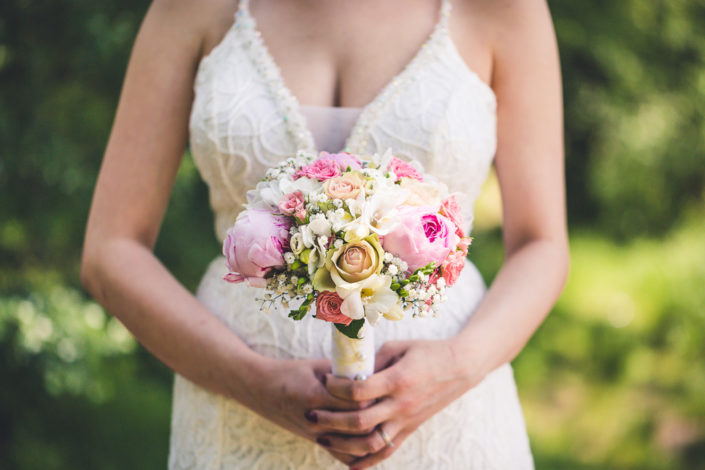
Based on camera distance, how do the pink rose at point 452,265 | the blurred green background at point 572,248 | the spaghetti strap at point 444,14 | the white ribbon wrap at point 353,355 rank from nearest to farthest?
the pink rose at point 452,265
the white ribbon wrap at point 353,355
the spaghetti strap at point 444,14
the blurred green background at point 572,248

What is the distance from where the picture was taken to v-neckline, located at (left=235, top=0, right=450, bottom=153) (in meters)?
1.87

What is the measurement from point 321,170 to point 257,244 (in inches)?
8.2

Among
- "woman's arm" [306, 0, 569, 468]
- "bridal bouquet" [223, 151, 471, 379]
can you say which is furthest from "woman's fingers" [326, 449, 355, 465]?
"bridal bouquet" [223, 151, 471, 379]

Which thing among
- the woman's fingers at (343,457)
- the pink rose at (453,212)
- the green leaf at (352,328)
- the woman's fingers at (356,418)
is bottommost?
the woman's fingers at (343,457)

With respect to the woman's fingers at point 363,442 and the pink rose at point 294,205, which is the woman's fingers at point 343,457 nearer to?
the woman's fingers at point 363,442

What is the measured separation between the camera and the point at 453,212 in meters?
1.34

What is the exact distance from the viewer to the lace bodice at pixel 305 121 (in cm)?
187

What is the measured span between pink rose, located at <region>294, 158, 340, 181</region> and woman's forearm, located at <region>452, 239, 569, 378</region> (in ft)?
2.25

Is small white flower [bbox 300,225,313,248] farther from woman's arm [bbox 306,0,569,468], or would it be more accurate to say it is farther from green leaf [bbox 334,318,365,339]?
woman's arm [bbox 306,0,569,468]

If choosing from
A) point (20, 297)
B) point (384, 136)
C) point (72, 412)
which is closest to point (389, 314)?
point (384, 136)

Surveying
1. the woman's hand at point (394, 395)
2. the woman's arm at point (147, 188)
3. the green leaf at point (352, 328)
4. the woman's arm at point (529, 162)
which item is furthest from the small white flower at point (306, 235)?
the woman's arm at point (529, 162)

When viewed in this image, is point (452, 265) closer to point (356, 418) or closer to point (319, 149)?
point (356, 418)

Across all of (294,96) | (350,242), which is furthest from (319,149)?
(350,242)

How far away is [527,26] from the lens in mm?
1999
